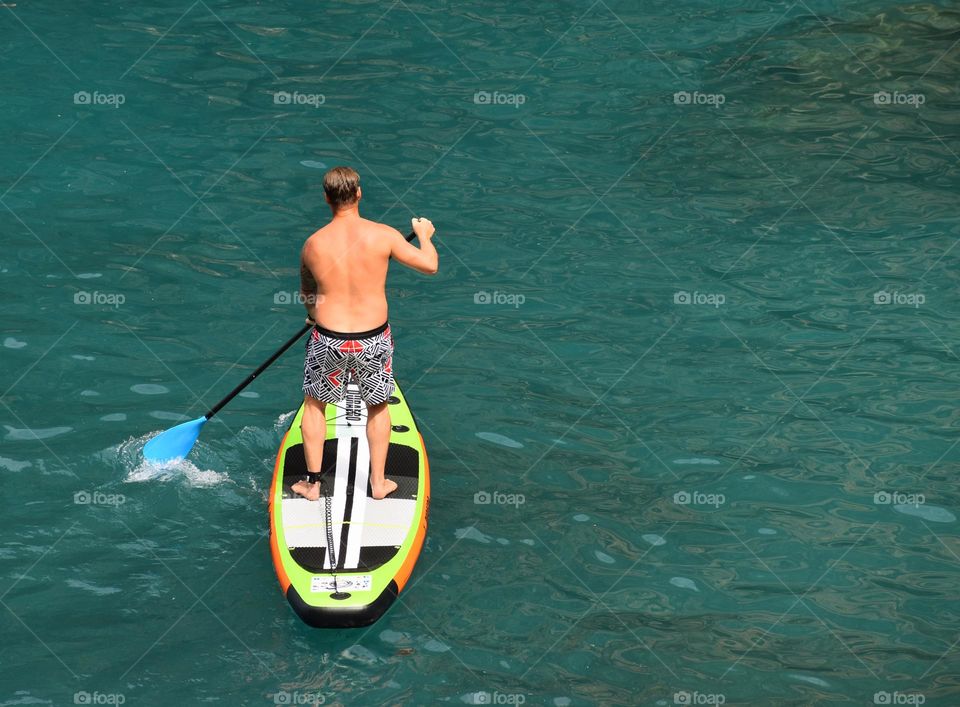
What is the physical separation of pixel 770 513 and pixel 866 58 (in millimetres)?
Answer: 8738

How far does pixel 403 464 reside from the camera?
25.4 ft

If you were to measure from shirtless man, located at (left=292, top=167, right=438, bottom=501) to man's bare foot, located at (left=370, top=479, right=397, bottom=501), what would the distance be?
0.52 ft

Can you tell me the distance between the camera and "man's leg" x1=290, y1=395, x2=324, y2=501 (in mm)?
7230

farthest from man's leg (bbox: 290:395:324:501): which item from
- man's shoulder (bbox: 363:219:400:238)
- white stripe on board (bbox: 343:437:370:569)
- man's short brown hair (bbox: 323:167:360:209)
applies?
man's short brown hair (bbox: 323:167:360:209)

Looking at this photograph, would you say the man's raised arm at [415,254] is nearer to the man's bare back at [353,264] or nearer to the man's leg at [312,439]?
the man's bare back at [353,264]

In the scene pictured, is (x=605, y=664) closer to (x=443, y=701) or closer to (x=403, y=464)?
(x=443, y=701)

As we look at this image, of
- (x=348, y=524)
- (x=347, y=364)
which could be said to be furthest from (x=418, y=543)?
(x=347, y=364)

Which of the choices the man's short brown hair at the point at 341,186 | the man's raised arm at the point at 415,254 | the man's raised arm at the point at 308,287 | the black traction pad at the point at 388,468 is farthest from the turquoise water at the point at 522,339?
the man's short brown hair at the point at 341,186

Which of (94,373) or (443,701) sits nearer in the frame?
(443,701)

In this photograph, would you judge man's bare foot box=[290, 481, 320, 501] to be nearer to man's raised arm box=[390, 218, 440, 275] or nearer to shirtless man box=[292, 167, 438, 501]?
shirtless man box=[292, 167, 438, 501]

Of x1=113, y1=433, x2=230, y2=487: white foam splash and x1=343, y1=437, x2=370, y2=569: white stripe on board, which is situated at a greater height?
x1=343, y1=437, x2=370, y2=569: white stripe on board

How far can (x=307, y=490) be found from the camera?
7.39m

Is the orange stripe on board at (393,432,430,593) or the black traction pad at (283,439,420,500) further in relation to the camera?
the black traction pad at (283,439,420,500)

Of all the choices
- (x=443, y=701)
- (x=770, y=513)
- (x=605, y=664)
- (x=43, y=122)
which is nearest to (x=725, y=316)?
(x=770, y=513)
